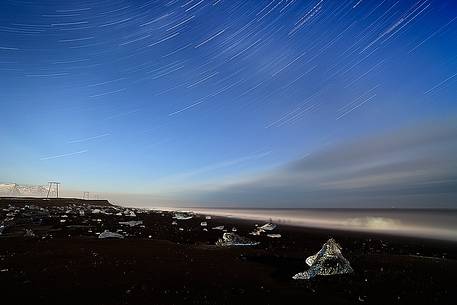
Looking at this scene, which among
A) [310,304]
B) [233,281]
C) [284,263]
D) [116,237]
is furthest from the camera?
[116,237]

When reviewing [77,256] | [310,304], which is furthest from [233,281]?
[77,256]

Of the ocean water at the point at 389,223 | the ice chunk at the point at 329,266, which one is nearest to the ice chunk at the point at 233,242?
the ice chunk at the point at 329,266

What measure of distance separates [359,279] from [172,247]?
522 inches

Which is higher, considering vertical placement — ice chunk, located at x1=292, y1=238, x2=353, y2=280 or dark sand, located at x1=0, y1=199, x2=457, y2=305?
ice chunk, located at x1=292, y1=238, x2=353, y2=280

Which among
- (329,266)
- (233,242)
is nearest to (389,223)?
(233,242)

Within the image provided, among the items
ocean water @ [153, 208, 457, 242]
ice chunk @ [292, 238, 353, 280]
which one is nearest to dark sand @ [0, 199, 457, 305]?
ice chunk @ [292, 238, 353, 280]

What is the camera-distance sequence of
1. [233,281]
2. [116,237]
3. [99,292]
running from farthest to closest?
[116,237]
[233,281]
[99,292]

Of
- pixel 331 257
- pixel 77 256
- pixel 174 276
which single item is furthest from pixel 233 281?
pixel 77 256

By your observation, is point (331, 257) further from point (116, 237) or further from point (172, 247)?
point (116, 237)

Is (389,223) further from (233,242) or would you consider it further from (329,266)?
(329,266)

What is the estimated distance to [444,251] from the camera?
23.2 m

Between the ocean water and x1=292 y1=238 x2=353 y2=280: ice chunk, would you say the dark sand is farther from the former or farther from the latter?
the ocean water

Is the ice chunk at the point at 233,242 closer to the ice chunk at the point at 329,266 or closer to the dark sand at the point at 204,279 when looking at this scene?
the dark sand at the point at 204,279

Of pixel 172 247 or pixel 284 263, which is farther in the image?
pixel 172 247
